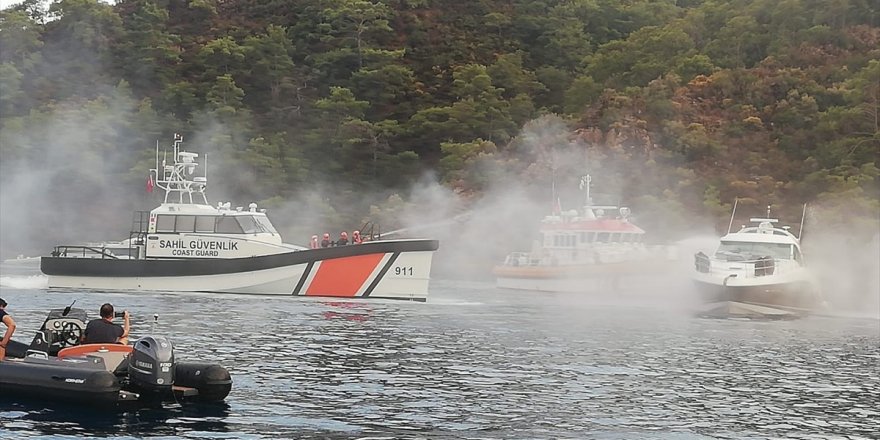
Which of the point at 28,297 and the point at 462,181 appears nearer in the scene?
the point at 28,297

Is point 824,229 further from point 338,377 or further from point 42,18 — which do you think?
point 42,18

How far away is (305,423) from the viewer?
2025 centimetres

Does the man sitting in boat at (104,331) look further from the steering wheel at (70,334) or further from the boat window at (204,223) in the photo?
the boat window at (204,223)

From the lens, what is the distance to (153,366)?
68.3 feet

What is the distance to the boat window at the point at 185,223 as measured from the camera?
44553mm

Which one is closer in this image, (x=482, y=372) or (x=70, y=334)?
(x=70, y=334)

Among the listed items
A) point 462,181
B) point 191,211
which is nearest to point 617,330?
point 191,211

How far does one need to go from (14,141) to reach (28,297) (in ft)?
187

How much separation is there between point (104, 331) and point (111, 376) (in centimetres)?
158

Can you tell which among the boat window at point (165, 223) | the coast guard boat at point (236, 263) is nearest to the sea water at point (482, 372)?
the coast guard boat at point (236, 263)

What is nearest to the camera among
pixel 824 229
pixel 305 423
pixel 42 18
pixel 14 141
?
pixel 305 423

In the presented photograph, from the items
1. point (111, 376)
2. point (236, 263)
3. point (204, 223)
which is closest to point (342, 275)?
point (236, 263)

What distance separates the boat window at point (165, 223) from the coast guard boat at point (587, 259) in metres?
18.1

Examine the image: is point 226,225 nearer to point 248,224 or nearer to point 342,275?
point 248,224
